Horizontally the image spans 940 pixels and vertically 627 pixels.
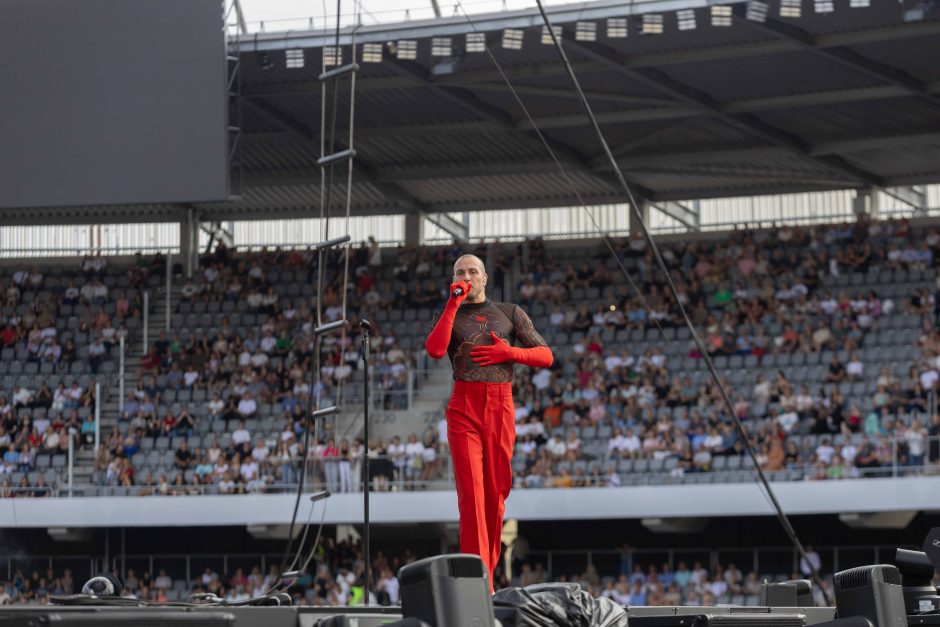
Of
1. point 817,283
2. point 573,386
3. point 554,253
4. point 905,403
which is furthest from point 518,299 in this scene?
point 905,403

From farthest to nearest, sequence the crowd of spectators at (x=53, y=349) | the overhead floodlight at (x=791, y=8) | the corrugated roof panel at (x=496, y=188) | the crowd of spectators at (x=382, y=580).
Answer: the corrugated roof panel at (x=496, y=188) < the crowd of spectators at (x=53, y=349) < the overhead floodlight at (x=791, y=8) < the crowd of spectators at (x=382, y=580)

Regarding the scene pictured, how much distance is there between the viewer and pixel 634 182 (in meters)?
24.8

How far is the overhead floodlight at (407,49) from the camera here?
19.8 meters

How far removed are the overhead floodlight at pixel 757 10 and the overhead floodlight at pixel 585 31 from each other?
192 cm

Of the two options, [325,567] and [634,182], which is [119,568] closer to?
[325,567]

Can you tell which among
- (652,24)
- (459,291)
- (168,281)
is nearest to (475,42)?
(652,24)

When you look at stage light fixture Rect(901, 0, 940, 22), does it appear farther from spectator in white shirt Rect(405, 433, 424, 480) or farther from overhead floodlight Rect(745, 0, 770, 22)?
spectator in white shirt Rect(405, 433, 424, 480)

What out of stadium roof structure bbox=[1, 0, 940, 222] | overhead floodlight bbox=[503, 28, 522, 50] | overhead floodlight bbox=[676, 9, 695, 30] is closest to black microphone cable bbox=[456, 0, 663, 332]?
overhead floodlight bbox=[503, 28, 522, 50]

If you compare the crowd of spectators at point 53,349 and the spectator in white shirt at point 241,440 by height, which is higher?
the crowd of spectators at point 53,349

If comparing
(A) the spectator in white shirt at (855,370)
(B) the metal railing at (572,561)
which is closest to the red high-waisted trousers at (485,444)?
(B) the metal railing at (572,561)

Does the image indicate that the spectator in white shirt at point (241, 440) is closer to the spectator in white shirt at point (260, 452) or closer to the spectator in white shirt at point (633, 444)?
the spectator in white shirt at point (260, 452)

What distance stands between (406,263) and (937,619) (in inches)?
741

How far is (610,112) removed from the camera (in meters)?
22.0

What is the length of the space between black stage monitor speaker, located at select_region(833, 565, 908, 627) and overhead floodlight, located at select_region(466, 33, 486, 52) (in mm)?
15315
